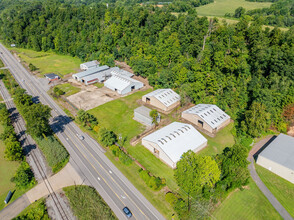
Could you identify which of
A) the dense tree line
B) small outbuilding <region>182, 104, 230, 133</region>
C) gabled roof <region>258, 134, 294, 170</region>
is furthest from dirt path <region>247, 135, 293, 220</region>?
the dense tree line

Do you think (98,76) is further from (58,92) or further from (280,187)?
(280,187)

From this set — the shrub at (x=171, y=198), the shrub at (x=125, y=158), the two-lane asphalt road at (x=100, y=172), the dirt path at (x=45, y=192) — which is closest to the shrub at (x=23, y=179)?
the dirt path at (x=45, y=192)

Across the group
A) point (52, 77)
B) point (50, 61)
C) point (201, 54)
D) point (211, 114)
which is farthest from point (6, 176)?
point (50, 61)

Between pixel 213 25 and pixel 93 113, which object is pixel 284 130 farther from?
pixel 93 113

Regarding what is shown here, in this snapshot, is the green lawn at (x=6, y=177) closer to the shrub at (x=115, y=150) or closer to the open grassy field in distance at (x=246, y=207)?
the shrub at (x=115, y=150)

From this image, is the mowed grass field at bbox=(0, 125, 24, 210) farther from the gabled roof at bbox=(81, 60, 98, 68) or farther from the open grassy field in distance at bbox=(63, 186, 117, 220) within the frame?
the gabled roof at bbox=(81, 60, 98, 68)

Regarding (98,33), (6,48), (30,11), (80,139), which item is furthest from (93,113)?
(30,11)
